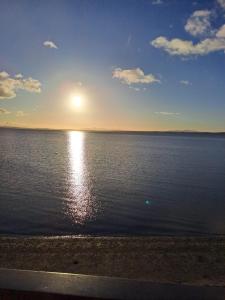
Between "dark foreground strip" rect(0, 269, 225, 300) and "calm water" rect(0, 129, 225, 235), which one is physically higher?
"dark foreground strip" rect(0, 269, 225, 300)

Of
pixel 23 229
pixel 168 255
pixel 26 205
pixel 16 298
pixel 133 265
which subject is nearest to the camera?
pixel 16 298

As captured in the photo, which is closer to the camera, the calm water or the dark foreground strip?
the dark foreground strip

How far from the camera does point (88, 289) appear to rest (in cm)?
375

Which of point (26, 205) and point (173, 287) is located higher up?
point (173, 287)

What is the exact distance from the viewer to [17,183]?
35.3 m

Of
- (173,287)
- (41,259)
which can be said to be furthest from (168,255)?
(173,287)

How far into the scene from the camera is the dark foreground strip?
3.68 meters

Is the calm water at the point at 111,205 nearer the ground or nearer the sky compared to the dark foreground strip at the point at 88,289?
nearer the ground

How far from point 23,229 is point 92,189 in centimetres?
1480

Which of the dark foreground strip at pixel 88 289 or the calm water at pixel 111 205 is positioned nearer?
the dark foreground strip at pixel 88 289

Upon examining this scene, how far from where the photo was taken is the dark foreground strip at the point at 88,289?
12.1 feet

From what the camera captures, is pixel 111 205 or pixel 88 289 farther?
pixel 111 205

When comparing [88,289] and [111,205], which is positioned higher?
[88,289]

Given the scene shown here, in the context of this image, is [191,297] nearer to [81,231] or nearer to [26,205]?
[81,231]
